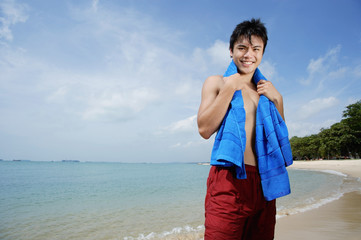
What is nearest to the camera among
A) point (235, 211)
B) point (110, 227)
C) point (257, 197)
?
point (235, 211)

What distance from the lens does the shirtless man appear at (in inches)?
43.5

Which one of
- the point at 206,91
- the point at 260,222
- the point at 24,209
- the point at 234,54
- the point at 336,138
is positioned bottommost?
the point at 24,209

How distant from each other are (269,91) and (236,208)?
83 cm

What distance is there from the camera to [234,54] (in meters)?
1.46

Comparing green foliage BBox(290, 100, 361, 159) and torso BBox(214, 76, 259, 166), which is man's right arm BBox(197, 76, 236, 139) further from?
green foliage BBox(290, 100, 361, 159)

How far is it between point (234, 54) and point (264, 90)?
12.8 inches

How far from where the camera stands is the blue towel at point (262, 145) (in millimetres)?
1155

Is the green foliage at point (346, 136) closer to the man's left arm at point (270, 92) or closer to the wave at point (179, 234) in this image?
the wave at point (179, 234)

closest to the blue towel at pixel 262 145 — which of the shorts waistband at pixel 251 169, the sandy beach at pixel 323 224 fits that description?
the shorts waistband at pixel 251 169

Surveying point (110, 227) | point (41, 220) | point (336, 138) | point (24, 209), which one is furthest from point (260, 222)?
point (336, 138)

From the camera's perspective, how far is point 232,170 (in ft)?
3.93

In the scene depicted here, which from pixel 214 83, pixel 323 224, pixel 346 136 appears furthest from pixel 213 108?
pixel 346 136

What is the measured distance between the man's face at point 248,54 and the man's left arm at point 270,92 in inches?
6.0

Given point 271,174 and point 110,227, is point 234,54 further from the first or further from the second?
point 110,227
